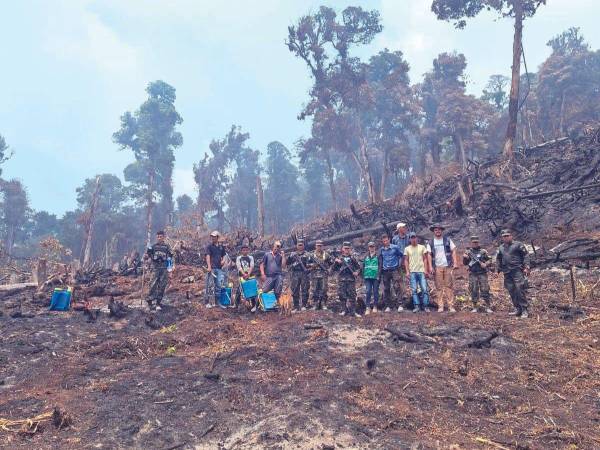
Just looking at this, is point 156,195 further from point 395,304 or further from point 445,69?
point 395,304

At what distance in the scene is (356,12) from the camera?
32.2 metres

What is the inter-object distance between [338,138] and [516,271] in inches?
1022

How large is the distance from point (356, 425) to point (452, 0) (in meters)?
26.7

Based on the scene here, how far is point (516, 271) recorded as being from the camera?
8461 mm

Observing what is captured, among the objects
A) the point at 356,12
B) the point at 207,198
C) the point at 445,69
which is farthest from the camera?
the point at 207,198

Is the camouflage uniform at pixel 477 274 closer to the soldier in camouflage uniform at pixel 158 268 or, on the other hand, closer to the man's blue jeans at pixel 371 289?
the man's blue jeans at pixel 371 289

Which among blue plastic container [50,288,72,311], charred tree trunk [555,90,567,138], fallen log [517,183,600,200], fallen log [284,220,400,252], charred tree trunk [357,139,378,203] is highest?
charred tree trunk [555,90,567,138]

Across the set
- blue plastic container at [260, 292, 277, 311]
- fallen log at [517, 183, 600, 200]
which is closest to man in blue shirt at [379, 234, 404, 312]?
blue plastic container at [260, 292, 277, 311]

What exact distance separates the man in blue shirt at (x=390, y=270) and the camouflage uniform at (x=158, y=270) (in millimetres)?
5007

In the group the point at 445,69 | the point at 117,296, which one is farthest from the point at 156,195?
the point at 117,296

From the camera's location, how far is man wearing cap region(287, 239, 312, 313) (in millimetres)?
9930

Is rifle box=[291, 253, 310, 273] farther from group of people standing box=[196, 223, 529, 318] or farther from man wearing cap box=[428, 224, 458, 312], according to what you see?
man wearing cap box=[428, 224, 458, 312]

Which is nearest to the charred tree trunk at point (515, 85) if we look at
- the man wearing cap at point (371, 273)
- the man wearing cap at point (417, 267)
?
the man wearing cap at point (417, 267)

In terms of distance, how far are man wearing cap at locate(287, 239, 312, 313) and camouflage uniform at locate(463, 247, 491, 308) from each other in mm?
3386
